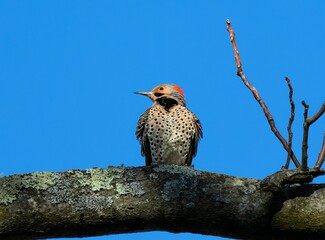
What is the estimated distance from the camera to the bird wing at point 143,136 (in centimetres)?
640

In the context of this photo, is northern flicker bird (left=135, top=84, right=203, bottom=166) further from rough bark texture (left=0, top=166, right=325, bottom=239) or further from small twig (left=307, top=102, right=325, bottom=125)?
small twig (left=307, top=102, right=325, bottom=125)

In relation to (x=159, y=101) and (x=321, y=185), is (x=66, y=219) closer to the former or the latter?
(x=321, y=185)

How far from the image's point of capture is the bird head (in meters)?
6.79

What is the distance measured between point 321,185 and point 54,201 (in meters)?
1.24

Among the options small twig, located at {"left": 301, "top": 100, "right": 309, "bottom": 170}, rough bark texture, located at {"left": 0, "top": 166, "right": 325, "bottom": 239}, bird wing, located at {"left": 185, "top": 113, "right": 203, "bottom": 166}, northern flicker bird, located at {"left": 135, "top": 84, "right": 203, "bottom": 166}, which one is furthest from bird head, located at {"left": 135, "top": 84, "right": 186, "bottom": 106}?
small twig, located at {"left": 301, "top": 100, "right": 309, "bottom": 170}

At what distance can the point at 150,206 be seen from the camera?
257 centimetres

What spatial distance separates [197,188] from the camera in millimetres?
2684

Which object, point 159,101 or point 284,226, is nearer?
point 284,226

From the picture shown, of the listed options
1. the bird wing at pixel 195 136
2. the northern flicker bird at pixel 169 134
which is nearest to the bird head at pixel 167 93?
the northern flicker bird at pixel 169 134

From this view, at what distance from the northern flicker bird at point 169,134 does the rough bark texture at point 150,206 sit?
11.4ft

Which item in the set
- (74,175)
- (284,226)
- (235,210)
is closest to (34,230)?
(74,175)

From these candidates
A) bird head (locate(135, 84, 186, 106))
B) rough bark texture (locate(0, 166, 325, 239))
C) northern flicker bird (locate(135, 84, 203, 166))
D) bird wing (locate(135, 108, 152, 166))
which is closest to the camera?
rough bark texture (locate(0, 166, 325, 239))

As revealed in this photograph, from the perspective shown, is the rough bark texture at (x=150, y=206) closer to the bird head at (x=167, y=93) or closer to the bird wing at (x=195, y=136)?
the bird wing at (x=195, y=136)

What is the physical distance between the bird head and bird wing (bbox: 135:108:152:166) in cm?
41
